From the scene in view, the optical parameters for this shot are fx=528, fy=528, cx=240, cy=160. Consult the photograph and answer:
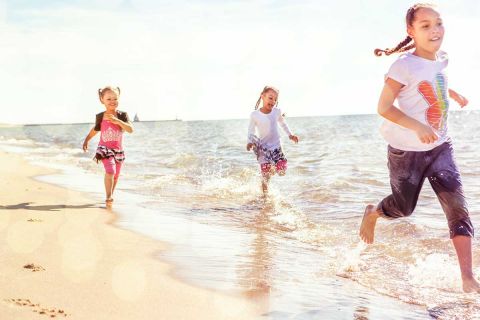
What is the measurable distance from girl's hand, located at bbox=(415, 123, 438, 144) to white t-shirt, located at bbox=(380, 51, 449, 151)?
0.22 metres

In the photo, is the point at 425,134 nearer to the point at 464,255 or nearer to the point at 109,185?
the point at 464,255

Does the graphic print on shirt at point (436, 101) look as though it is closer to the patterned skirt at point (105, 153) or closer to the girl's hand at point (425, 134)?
the girl's hand at point (425, 134)

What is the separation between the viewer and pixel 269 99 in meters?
8.48

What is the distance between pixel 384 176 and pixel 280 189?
2606 millimetres

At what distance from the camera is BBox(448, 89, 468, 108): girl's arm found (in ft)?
12.9

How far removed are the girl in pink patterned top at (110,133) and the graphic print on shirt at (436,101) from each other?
465 cm

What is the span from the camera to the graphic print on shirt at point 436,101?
3.63 metres

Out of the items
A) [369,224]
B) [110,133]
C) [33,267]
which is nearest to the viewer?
[33,267]

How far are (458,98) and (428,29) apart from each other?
68 cm

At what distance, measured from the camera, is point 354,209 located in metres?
7.46

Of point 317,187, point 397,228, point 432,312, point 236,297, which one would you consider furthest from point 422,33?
point 317,187

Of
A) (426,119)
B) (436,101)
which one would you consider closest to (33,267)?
(426,119)

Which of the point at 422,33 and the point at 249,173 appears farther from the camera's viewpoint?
the point at 249,173

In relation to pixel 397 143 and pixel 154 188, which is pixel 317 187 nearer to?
pixel 154 188
